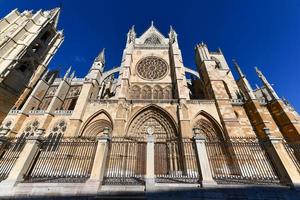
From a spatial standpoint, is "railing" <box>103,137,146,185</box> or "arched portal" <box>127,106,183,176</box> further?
"arched portal" <box>127,106,183,176</box>

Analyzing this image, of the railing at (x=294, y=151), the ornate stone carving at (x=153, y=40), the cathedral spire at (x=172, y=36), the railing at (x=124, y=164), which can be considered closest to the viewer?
the railing at (x=124, y=164)

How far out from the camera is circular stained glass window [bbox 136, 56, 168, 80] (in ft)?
55.5

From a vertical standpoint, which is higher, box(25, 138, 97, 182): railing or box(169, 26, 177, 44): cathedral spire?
box(169, 26, 177, 44): cathedral spire

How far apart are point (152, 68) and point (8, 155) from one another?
14.3 metres

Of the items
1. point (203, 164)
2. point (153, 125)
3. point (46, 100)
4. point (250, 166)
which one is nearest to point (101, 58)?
point (46, 100)

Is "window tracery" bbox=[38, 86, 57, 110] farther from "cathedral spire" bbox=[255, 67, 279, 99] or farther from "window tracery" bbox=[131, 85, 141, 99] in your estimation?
"cathedral spire" bbox=[255, 67, 279, 99]

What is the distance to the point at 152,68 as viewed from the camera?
57.2 feet

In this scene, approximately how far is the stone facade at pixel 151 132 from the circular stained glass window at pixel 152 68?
4.7 inches

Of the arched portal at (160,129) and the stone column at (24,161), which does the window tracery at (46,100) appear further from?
the stone column at (24,161)

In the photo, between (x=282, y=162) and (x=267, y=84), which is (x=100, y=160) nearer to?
(x=282, y=162)

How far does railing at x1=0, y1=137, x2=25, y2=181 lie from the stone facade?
0.22 ft

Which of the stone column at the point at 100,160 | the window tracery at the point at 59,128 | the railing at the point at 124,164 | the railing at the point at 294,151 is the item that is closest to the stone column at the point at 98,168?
the stone column at the point at 100,160

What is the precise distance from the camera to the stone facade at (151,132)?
5.44m

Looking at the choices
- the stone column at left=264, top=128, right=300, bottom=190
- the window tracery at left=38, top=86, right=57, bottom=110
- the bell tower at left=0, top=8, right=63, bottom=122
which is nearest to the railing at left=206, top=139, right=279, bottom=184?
the stone column at left=264, top=128, right=300, bottom=190
